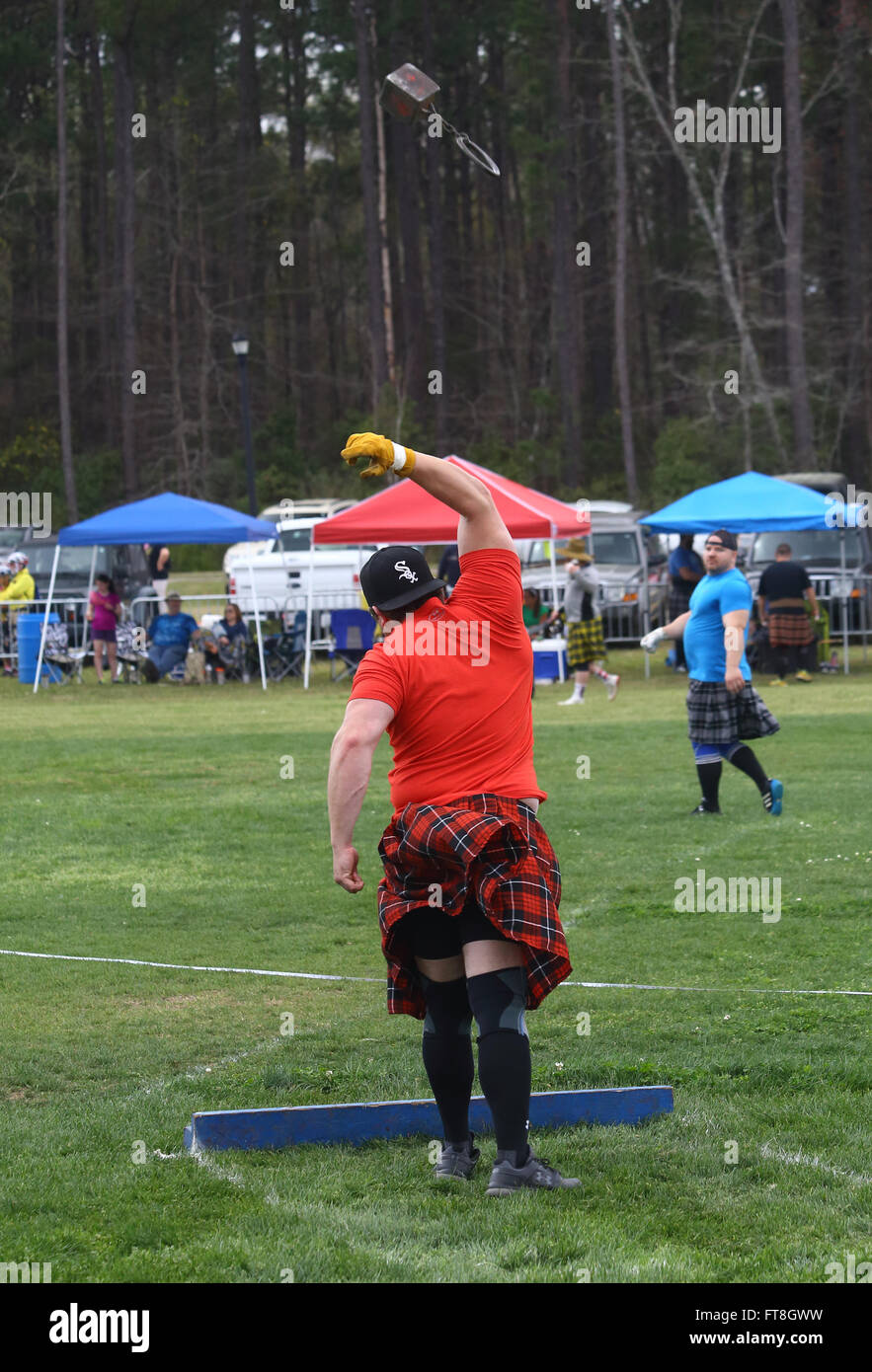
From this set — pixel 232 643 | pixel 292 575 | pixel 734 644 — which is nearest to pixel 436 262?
pixel 292 575

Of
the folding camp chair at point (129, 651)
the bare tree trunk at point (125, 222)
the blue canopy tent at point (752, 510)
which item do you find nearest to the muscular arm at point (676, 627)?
the blue canopy tent at point (752, 510)

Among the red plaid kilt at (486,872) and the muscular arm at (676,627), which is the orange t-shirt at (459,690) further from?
the muscular arm at (676,627)

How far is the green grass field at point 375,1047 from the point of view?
157 inches

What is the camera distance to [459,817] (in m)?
4.35

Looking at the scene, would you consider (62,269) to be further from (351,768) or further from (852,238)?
(351,768)

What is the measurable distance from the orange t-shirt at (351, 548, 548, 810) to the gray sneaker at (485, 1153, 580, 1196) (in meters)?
0.98

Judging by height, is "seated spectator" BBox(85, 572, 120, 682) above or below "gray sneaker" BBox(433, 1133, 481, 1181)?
above

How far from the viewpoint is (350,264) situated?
55625mm

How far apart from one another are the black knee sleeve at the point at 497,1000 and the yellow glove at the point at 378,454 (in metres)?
1.35

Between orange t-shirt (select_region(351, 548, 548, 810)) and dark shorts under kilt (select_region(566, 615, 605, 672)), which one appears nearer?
orange t-shirt (select_region(351, 548, 548, 810))

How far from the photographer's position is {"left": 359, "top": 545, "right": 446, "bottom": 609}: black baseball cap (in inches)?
175

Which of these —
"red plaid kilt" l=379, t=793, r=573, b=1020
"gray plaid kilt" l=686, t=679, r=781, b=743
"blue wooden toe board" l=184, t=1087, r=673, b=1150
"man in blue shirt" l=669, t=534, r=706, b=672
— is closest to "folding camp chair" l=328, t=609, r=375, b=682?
"man in blue shirt" l=669, t=534, r=706, b=672

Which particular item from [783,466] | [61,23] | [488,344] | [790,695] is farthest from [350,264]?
[790,695]

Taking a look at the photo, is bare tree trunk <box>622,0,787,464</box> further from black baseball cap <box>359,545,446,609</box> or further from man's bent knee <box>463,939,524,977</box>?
man's bent knee <box>463,939,524,977</box>
